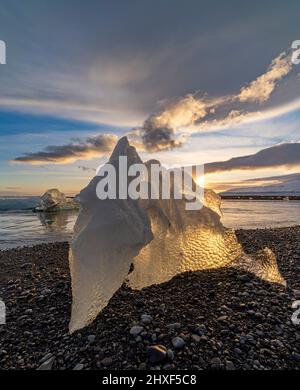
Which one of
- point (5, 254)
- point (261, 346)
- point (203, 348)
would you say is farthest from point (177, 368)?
point (5, 254)

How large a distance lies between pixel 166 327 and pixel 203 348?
0.49m

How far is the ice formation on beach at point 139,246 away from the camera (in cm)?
352

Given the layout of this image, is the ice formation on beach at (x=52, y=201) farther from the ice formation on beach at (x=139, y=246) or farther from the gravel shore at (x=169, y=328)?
the ice formation on beach at (x=139, y=246)

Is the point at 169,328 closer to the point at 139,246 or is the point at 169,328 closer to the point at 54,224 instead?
the point at 139,246

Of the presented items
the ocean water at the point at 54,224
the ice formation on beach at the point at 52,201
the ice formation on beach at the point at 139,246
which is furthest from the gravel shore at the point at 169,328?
the ice formation on beach at the point at 52,201

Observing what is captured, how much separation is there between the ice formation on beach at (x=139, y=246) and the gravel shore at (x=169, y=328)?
229mm

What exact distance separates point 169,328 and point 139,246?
1.02m

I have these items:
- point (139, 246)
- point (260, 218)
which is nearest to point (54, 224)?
point (260, 218)

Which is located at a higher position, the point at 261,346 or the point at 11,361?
the point at 261,346

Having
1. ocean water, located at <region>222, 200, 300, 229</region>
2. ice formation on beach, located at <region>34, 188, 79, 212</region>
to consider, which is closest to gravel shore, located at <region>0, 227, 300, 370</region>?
ocean water, located at <region>222, 200, 300, 229</region>

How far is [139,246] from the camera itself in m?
3.58
